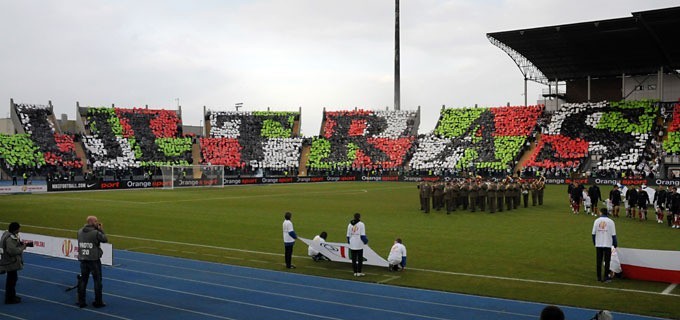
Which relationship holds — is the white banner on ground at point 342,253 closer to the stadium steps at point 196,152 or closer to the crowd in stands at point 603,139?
the crowd in stands at point 603,139

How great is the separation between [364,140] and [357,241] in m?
61.0

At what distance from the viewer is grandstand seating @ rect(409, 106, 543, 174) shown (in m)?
62.9

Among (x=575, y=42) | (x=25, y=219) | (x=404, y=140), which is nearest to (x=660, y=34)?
(x=575, y=42)

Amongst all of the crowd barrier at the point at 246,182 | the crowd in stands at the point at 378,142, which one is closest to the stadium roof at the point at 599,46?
the crowd in stands at the point at 378,142

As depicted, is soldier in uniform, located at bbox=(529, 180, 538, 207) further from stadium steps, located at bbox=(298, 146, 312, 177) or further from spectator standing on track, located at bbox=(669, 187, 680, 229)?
stadium steps, located at bbox=(298, 146, 312, 177)

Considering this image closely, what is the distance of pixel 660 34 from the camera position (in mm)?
49875

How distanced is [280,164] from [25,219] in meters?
46.8

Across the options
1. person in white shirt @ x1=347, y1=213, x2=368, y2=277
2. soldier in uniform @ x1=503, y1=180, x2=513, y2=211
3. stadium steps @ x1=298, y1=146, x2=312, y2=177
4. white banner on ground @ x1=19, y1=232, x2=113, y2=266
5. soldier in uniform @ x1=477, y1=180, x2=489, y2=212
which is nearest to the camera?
person in white shirt @ x1=347, y1=213, x2=368, y2=277

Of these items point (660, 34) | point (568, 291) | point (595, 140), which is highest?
point (660, 34)

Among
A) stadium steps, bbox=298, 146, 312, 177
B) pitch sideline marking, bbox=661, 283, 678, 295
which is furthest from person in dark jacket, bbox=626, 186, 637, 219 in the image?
stadium steps, bbox=298, 146, 312, 177

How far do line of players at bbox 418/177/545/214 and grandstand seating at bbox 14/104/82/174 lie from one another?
151 feet

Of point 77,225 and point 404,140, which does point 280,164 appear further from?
point 77,225

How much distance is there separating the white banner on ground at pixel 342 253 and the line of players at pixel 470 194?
A: 13233 millimetres

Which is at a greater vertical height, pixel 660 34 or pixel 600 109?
pixel 660 34
